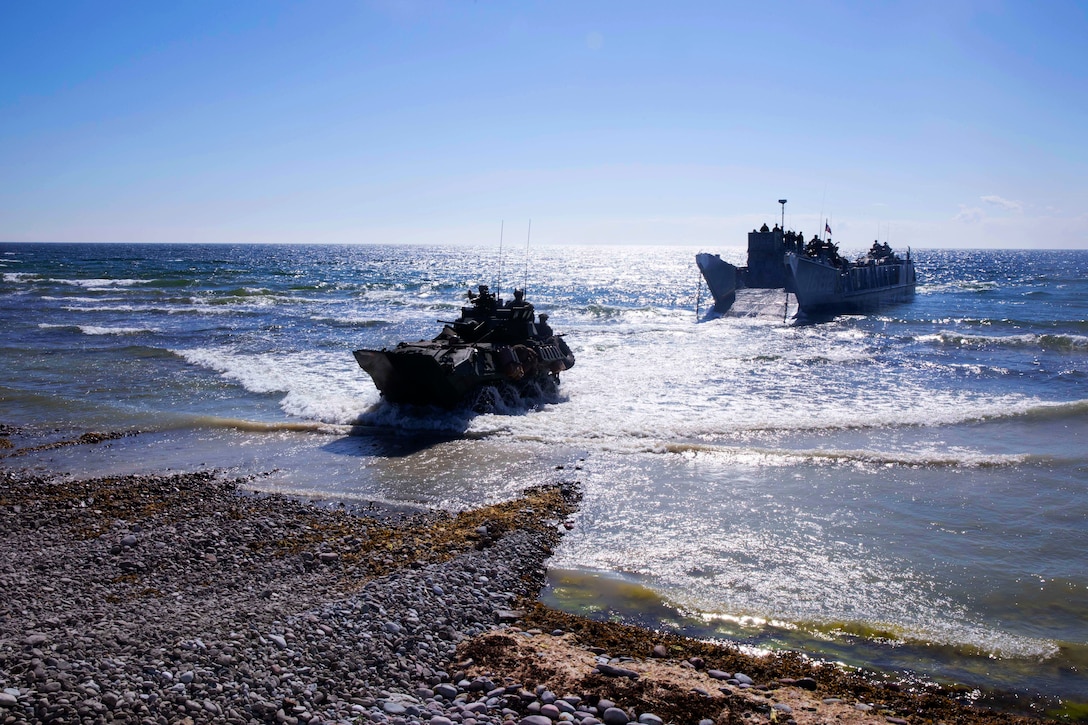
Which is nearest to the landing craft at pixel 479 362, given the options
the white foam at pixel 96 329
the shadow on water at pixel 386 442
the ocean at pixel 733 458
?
the ocean at pixel 733 458

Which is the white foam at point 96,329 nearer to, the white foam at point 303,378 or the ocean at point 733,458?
the ocean at point 733,458

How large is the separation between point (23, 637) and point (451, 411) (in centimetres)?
1190

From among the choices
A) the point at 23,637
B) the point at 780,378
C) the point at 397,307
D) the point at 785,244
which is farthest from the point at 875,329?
the point at 23,637

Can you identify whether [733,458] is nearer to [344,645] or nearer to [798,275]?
[344,645]

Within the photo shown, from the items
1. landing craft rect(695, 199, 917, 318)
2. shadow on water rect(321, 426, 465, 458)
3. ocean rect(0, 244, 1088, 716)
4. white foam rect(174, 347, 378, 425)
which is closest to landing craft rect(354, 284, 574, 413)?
ocean rect(0, 244, 1088, 716)

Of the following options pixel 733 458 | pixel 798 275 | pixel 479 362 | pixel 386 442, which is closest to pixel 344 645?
pixel 733 458

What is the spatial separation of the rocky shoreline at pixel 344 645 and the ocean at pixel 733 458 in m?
0.88

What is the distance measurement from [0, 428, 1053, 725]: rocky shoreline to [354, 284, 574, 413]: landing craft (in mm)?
7407

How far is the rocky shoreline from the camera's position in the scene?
20.2ft

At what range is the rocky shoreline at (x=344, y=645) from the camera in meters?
6.16

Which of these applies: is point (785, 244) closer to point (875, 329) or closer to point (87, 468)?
point (875, 329)

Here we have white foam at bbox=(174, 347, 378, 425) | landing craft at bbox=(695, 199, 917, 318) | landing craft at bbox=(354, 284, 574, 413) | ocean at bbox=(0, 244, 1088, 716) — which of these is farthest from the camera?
landing craft at bbox=(695, 199, 917, 318)

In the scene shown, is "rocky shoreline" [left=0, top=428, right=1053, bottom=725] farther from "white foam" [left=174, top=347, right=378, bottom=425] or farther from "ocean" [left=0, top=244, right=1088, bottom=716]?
"white foam" [left=174, top=347, right=378, bottom=425]

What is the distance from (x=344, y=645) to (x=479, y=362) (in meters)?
11.7
